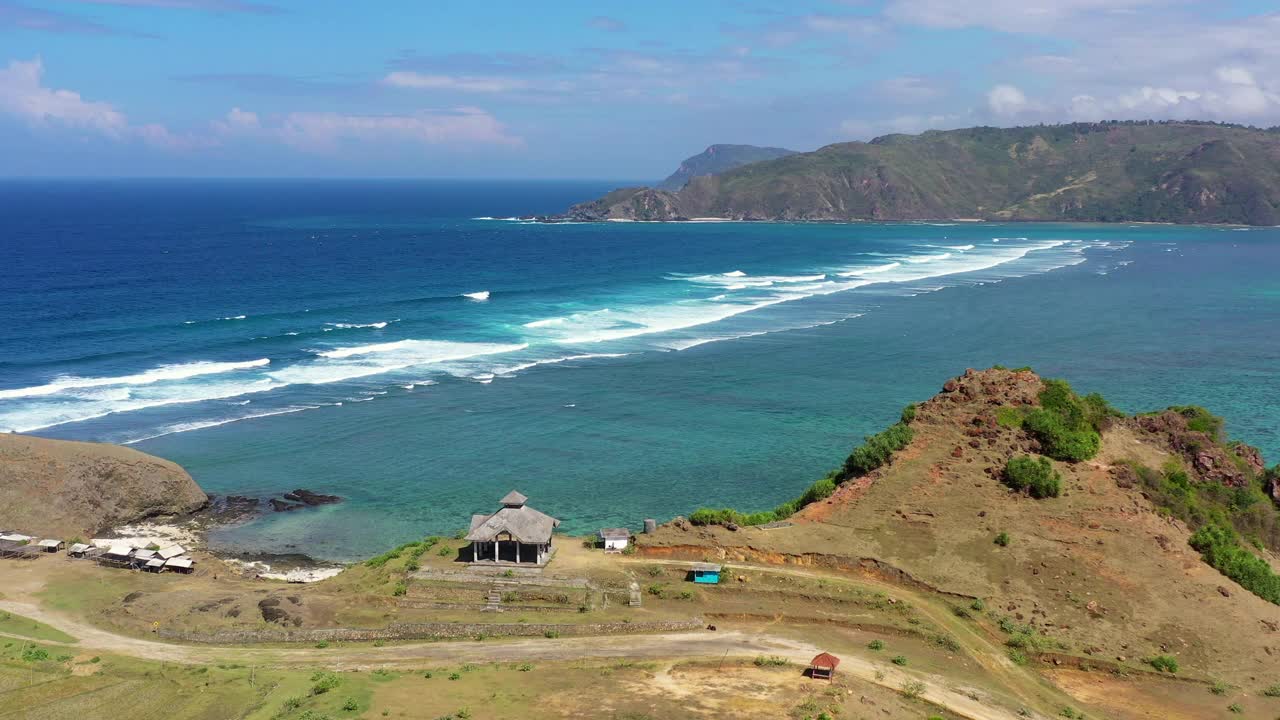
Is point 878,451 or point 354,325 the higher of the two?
point 354,325

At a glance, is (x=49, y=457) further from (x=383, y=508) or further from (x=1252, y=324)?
(x=1252, y=324)

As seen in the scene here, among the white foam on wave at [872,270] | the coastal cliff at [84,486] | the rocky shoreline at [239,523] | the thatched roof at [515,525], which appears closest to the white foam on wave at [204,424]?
the coastal cliff at [84,486]

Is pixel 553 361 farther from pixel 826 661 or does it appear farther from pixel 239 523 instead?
pixel 826 661

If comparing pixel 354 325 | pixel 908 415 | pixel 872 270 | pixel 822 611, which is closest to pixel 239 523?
pixel 822 611

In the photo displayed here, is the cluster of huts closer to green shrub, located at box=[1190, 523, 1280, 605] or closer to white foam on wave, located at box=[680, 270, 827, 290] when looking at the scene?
green shrub, located at box=[1190, 523, 1280, 605]

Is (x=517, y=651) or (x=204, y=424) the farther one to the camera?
(x=204, y=424)

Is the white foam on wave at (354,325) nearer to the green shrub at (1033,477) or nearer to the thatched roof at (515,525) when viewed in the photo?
the thatched roof at (515,525)
